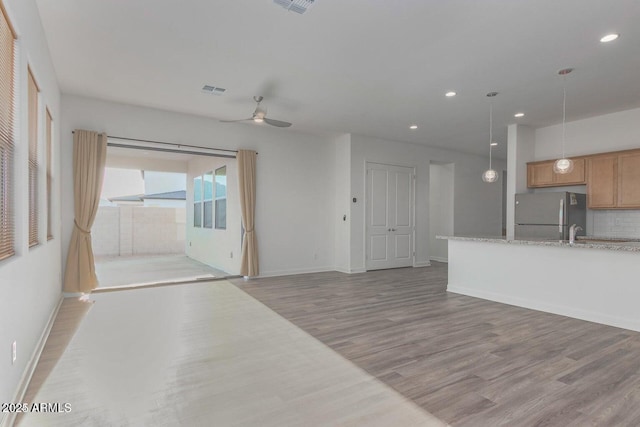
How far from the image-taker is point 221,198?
24.5 feet

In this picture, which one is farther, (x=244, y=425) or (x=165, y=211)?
(x=165, y=211)

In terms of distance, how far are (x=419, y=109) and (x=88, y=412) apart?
5314 millimetres

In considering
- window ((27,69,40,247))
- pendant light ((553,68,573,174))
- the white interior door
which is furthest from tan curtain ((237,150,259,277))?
pendant light ((553,68,573,174))

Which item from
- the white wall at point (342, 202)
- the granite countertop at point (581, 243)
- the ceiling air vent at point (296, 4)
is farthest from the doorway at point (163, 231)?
the granite countertop at point (581, 243)

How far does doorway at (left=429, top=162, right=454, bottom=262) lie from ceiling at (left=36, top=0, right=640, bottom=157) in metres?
3.13

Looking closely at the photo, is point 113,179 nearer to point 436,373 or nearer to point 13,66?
point 13,66

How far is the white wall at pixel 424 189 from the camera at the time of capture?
23.1 ft

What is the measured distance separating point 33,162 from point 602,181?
7.57 meters

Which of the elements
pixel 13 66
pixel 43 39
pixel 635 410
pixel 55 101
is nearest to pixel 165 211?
pixel 55 101

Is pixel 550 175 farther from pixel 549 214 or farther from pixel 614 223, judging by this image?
pixel 614 223

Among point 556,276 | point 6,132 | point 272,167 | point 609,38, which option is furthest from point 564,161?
point 6,132

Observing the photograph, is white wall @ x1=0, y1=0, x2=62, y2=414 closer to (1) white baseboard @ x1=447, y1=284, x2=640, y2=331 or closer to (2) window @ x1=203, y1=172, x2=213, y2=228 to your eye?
(2) window @ x1=203, y1=172, x2=213, y2=228

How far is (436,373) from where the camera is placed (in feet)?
8.24

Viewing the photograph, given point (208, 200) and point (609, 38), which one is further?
point (208, 200)
